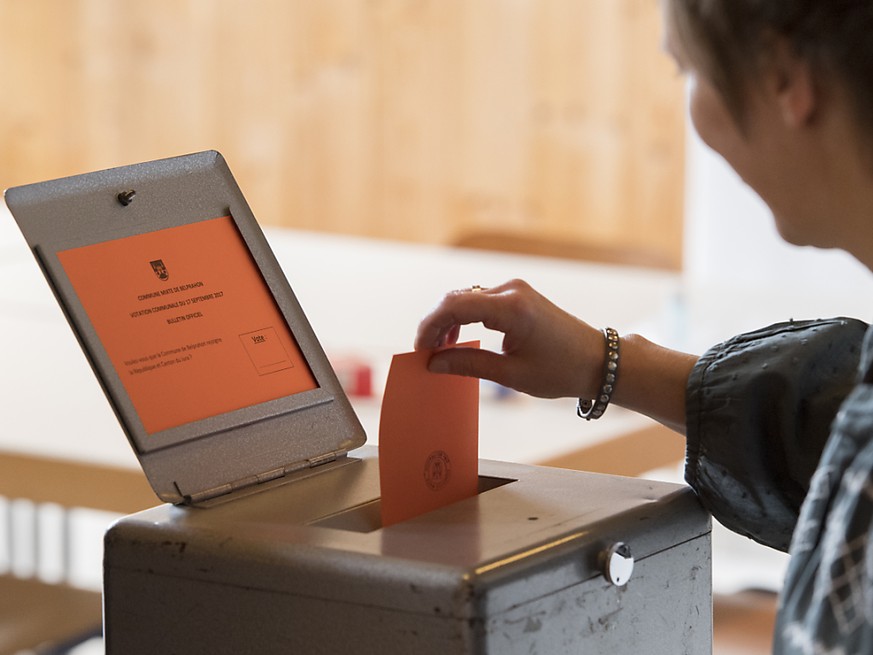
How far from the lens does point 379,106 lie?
16.3ft

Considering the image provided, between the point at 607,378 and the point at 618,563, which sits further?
the point at 607,378

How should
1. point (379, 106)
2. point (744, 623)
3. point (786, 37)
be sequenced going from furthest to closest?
point (379, 106), point (744, 623), point (786, 37)

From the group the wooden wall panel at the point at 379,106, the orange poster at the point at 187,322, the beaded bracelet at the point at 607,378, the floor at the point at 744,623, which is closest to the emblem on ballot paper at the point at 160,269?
the orange poster at the point at 187,322

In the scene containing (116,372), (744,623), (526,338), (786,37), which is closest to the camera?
(786,37)

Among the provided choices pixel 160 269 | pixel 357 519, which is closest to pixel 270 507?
pixel 357 519

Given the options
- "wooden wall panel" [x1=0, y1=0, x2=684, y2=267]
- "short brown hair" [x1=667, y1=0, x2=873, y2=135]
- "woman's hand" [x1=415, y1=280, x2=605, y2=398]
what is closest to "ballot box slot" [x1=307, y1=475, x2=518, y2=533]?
"woman's hand" [x1=415, y1=280, x2=605, y2=398]

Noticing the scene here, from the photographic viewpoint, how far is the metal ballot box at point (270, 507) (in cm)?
72

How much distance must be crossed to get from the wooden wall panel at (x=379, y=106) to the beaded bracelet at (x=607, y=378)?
3.72 meters

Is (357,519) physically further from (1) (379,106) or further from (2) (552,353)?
(1) (379,106)

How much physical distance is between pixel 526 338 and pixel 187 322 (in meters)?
0.22

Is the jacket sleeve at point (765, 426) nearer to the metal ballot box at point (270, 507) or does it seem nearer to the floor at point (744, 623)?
the metal ballot box at point (270, 507)

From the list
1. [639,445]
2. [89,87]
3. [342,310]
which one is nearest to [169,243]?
[639,445]

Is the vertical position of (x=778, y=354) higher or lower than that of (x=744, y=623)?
higher

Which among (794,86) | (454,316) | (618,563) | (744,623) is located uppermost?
(794,86)
